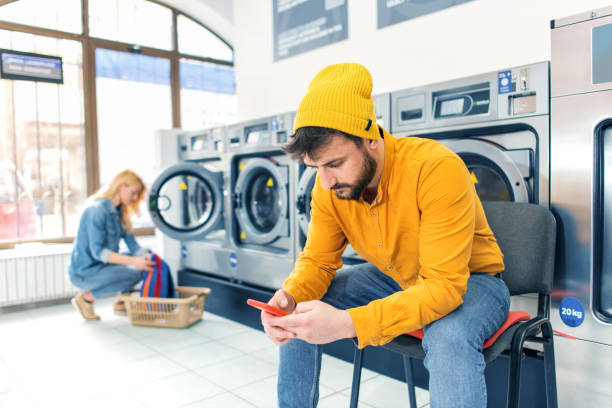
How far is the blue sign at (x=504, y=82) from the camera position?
1.90 meters

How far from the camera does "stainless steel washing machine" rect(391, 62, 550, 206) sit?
181cm

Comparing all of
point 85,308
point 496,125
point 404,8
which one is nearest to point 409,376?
point 496,125

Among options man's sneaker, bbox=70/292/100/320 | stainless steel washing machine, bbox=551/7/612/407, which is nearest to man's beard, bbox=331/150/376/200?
stainless steel washing machine, bbox=551/7/612/407

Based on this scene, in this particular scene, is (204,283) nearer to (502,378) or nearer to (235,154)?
(235,154)

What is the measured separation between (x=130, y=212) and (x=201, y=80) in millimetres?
2372

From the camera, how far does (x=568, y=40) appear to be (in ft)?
5.34

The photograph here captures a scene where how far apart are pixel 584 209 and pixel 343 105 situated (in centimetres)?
102

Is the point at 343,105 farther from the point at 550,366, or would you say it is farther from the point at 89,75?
the point at 89,75

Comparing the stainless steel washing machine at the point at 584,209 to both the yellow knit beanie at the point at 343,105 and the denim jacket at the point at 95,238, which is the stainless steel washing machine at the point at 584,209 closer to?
the yellow knit beanie at the point at 343,105

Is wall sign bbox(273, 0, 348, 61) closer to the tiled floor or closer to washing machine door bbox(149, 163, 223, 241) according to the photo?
washing machine door bbox(149, 163, 223, 241)

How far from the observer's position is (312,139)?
1176 millimetres

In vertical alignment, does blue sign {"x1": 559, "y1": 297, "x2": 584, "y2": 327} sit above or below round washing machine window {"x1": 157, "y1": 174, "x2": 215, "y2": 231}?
below

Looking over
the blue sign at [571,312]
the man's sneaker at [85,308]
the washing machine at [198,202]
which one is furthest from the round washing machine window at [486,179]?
the man's sneaker at [85,308]

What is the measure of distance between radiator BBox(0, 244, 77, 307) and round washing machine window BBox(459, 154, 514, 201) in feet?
10.4
